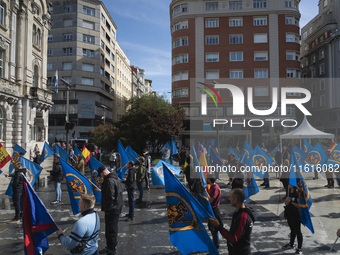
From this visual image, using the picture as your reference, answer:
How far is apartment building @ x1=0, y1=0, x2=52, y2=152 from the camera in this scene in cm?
2470

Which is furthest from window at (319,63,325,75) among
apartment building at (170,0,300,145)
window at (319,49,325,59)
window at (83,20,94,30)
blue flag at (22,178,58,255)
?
blue flag at (22,178,58,255)

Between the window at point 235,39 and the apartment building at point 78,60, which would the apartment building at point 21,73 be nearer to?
the apartment building at point 78,60

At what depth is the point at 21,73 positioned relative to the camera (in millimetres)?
26766

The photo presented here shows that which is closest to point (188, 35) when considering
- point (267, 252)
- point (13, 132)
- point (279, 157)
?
point (13, 132)

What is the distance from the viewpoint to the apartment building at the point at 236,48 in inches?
1654

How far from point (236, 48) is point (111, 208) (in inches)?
1595

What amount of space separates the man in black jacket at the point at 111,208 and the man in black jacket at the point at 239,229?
289cm

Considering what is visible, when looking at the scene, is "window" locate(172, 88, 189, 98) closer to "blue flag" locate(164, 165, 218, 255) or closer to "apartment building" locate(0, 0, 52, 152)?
"apartment building" locate(0, 0, 52, 152)

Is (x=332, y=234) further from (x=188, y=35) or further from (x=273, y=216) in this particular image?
(x=188, y=35)

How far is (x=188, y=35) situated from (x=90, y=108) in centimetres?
2235

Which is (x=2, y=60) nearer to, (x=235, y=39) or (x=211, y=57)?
(x=211, y=57)

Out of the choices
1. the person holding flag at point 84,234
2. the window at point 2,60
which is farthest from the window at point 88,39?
the person holding flag at point 84,234

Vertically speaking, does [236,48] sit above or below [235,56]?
above

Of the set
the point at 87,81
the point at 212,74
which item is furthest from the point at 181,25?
the point at 87,81
